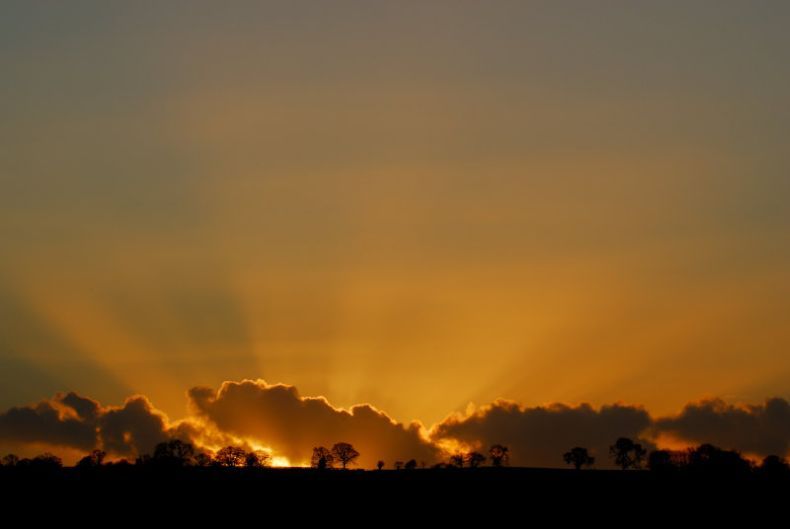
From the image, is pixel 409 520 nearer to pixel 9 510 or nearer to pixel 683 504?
pixel 683 504

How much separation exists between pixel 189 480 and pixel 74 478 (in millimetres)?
22956

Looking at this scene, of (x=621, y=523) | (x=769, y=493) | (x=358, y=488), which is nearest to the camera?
(x=621, y=523)

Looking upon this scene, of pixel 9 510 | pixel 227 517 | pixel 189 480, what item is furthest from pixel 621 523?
pixel 9 510

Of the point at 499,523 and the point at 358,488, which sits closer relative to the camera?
the point at 499,523

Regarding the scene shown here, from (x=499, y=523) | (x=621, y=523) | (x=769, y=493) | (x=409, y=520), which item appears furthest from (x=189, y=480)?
(x=769, y=493)

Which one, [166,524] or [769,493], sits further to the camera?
[769,493]

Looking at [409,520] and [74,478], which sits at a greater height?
[74,478]

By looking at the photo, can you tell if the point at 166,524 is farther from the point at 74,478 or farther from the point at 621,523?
the point at 621,523

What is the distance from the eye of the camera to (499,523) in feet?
515

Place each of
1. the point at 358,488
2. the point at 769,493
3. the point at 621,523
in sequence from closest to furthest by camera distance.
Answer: the point at 621,523 < the point at 769,493 < the point at 358,488

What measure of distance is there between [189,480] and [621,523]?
Answer: 282 ft

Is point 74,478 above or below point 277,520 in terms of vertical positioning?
above

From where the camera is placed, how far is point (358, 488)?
186875mm

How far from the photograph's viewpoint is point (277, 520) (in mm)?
160375
